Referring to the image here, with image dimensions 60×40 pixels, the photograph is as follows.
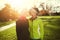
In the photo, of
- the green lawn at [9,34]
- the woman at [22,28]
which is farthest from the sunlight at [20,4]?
the green lawn at [9,34]

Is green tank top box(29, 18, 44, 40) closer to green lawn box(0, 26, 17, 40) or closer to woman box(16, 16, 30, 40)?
woman box(16, 16, 30, 40)

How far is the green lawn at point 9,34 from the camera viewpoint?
1748 millimetres

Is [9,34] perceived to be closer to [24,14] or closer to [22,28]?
[22,28]

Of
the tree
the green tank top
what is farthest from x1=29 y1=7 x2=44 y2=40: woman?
the tree

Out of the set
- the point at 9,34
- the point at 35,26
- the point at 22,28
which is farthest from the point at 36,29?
the point at 9,34

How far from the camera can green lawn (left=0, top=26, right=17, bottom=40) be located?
1748 millimetres

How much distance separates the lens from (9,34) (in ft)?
5.76

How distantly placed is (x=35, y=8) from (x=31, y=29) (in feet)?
0.78

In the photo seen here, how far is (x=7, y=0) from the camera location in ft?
5.80

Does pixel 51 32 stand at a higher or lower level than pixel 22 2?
lower

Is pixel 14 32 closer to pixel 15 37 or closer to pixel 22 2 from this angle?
pixel 15 37

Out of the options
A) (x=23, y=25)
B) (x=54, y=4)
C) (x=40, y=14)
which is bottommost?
(x=23, y=25)

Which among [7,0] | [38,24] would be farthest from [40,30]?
[7,0]

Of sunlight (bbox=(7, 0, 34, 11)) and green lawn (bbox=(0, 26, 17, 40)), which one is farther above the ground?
sunlight (bbox=(7, 0, 34, 11))
